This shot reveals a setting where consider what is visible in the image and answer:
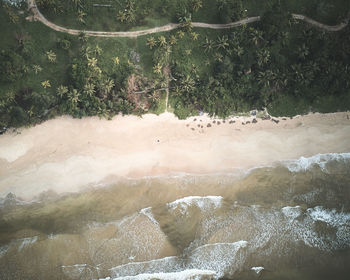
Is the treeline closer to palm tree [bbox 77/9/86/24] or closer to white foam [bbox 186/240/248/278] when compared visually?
palm tree [bbox 77/9/86/24]

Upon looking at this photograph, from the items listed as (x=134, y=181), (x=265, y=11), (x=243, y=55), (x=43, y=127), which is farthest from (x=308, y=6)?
(x=43, y=127)

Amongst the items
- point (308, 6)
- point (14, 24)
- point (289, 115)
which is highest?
point (308, 6)

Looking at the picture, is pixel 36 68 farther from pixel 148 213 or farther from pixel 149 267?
pixel 149 267

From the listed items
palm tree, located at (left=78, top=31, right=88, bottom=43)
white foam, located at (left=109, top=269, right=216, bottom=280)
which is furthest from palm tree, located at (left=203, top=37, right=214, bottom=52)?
white foam, located at (left=109, top=269, right=216, bottom=280)

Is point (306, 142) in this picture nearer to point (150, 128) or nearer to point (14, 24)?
point (150, 128)

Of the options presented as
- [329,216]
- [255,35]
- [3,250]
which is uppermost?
[255,35]

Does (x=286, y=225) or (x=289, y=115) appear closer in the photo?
(x=286, y=225)

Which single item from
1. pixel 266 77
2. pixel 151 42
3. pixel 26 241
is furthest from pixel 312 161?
pixel 26 241
